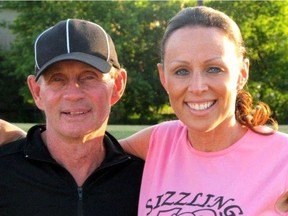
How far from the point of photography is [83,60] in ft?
8.84

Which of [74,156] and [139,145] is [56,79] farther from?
[139,145]

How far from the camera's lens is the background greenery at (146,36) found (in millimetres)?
25812

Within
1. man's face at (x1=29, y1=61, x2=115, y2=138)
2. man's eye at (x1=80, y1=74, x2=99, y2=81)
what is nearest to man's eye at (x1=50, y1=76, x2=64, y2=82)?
man's face at (x1=29, y1=61, x2=115, y2=138)

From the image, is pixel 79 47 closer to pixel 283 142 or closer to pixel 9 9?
pixel 283 142

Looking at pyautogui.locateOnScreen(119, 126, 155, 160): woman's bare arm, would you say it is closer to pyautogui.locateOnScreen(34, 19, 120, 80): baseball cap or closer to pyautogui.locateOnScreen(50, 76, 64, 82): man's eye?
pyautogui.locateOnScreen(34, 19, 120, 80): baseball cap

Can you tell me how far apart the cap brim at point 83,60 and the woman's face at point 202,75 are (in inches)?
12.1

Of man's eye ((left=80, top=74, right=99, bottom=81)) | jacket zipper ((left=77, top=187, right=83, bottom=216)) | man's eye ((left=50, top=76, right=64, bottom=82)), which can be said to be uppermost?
man's eye ((left=80, top=74, right=99, bottom=81))

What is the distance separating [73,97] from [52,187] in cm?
45

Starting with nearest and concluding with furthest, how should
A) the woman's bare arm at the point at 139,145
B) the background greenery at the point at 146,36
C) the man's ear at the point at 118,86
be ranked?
the man's ear at the point at 118,86 → the woman's bare arm at the point at 139,145 → the background greenery at the point at 146,36

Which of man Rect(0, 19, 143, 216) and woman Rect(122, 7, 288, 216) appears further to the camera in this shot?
man Rect(0, 19, 143, 216)

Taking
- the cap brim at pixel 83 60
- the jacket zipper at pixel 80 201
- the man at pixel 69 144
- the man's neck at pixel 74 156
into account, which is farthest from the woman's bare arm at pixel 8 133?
the jacket zipper at pixel 80 201

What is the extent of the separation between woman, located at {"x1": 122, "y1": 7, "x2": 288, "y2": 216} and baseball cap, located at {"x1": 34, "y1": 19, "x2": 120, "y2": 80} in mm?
312

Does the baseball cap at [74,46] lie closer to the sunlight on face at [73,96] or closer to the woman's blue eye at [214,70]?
the sunlight on face at [73,96]

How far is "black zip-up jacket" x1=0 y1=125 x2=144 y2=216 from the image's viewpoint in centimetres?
270
